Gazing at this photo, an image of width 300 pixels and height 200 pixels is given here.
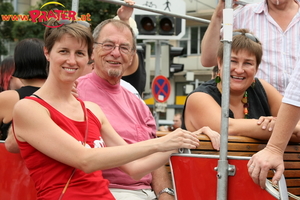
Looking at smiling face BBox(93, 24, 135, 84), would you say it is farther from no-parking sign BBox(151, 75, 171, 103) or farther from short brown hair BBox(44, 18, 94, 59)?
no-parking sign BBox(151, 75, 171, 103)

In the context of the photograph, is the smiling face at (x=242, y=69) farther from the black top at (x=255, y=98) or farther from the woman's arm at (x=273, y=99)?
the woman's arm at (x=273, y=99)

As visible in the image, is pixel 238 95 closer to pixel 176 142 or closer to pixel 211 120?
pixel 211 120

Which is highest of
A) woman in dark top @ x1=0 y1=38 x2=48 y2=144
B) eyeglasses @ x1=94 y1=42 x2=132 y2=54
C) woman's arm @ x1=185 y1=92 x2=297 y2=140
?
eyeglasses @ x1=94 y1=42 x2=132 y2=54

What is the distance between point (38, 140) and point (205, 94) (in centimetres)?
111

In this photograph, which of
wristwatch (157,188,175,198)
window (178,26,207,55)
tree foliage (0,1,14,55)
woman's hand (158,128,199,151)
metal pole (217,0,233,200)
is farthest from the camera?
window (178,26,207,55)

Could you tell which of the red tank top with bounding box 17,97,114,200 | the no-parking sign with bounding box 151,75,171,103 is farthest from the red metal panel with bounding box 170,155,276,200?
A: the no-parking sign with bounding box 151,75,171,103

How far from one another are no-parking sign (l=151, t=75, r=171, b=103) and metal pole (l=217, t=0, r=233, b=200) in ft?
28.8

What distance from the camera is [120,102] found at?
3.38m

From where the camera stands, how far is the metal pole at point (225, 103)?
7.27 feet

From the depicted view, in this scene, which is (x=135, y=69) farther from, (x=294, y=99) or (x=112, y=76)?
(x=294, y=99)

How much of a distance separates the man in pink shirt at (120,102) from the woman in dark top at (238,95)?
13.5 inches

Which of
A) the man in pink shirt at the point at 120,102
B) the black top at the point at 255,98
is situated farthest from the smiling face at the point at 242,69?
the man in pink shirt at the point at 120,102

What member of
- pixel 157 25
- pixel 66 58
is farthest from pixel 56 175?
pixel 157 25

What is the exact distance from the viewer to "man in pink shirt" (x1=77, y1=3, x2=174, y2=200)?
10.3ft
